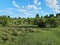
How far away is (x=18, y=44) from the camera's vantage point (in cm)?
2114

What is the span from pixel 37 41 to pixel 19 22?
10138cm

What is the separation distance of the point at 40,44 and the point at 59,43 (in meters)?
3.10

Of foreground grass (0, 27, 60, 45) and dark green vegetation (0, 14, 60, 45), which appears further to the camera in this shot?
dark green vegetation (0, 14, 60, 45)

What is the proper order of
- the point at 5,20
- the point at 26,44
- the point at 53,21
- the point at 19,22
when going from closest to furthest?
the point at 26,44
the point at 53,21
the point at 5,20
the point at 19,22

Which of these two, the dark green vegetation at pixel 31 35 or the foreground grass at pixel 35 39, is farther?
the dark green vegetation at pixel 31 35

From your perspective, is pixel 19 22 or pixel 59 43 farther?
pixel 19 22

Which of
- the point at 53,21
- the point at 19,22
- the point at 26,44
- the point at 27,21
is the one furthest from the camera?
the point at 27,21

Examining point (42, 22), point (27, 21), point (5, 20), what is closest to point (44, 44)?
point (42, 22)

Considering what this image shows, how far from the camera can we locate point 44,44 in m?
20.9

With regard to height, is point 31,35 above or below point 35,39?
above

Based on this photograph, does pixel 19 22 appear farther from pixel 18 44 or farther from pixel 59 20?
pixel 18 44

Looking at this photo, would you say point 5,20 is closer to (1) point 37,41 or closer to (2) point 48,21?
(2) point 48,21

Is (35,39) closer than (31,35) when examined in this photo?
Yes

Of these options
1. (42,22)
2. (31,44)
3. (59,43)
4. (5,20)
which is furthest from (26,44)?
(5,20)
